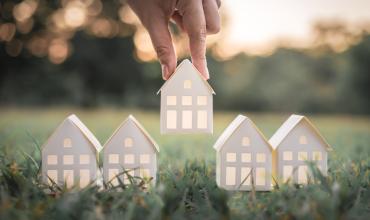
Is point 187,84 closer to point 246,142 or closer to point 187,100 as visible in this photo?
point 187,100

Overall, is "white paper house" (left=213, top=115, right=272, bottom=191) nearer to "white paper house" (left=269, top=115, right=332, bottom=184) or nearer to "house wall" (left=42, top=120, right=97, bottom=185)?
"white paper house" (left=269, top=115, right=332, bottom=184)

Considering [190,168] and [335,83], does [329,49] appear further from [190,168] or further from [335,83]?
[190,168]

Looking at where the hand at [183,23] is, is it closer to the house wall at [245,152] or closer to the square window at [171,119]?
the square window at [171,119]

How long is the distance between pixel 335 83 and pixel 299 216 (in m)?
17.9

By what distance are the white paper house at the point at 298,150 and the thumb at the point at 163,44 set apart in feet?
3.46

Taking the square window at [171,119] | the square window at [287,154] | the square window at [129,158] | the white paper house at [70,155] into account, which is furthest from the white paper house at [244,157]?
the white paper house at [70,155]

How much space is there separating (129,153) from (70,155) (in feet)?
1.26

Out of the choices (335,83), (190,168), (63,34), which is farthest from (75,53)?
(190,168)

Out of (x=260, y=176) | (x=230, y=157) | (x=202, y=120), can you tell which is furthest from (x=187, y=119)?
(x=260, y=176)

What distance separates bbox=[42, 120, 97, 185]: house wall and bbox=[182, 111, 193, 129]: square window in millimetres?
659

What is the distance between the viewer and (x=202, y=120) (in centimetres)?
295

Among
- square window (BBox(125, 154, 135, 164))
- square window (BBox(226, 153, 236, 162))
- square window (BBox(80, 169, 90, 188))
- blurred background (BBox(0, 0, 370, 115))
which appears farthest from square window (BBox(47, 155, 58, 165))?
blurred background (BBox(0, 0, 370, 115))

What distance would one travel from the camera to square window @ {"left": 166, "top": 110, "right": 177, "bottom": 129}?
2.97m

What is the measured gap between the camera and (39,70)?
2314 centimetres
